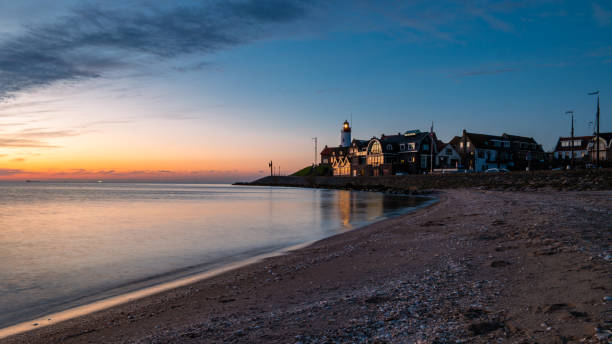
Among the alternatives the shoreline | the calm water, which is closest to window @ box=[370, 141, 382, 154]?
the calm water

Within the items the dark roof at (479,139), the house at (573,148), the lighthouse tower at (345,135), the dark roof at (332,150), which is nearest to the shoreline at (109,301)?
the dark roof at (479,139)

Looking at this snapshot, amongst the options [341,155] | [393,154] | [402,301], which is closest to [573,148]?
[393,154]

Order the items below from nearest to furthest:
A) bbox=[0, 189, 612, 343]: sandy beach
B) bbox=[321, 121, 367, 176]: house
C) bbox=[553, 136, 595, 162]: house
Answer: bbox=[0, 189, 612, 343]: sandy beach → bbox=[553, 136, 595, 162]: house → bbox=[321, 121, 367, 176]: house

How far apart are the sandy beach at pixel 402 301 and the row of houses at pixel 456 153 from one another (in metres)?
69.5

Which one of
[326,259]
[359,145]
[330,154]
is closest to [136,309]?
[326,259]

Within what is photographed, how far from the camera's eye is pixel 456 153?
8419cm

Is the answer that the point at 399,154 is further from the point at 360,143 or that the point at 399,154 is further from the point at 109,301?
the point at 109,301

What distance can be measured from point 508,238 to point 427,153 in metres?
80.4

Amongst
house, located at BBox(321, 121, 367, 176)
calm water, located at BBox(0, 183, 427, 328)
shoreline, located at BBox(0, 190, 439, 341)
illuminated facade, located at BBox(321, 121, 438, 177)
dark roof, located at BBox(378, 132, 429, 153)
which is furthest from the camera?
house, located at BBox(321, 121, 367, 176)

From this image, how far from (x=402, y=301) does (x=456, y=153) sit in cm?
8592

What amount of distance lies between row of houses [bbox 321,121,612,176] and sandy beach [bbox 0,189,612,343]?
69.5m

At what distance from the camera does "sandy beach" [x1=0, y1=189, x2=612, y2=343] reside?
4.41m

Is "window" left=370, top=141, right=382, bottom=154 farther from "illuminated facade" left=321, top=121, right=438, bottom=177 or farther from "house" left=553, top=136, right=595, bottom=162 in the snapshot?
"house" left=553, top=136, right=595, bottom=162

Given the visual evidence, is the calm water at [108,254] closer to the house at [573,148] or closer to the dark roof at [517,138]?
the dark roof at [517,138]
